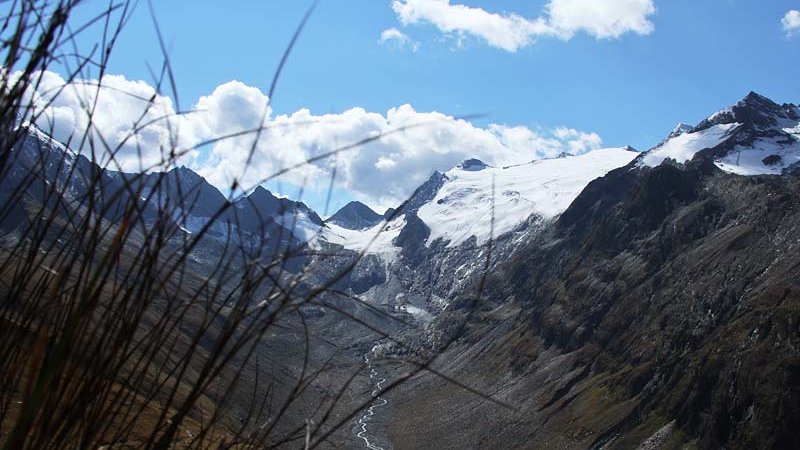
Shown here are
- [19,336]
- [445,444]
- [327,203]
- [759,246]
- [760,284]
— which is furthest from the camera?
[445,444]

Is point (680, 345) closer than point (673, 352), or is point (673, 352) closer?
point (673, 352)

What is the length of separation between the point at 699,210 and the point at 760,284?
5248 cm

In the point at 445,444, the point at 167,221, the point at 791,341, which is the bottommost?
the point at 445,444

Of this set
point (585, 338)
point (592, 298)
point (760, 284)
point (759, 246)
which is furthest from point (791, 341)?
point (592, 298)

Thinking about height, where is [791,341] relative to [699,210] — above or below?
below

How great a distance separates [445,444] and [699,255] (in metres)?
66.8

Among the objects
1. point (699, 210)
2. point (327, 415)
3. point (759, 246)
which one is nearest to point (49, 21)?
point (327, 415)

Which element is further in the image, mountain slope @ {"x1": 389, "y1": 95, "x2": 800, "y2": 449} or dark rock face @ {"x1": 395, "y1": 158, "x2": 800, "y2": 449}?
mountain slope @ {"x1": 389, "y1": 95, "x2": 800, "y2": 449}

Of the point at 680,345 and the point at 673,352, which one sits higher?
the point at 680,345

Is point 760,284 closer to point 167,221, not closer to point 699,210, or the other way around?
point 699,210

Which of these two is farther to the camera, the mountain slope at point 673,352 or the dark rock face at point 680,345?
the mountain slope at point 673,352

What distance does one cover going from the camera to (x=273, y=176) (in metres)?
2.59

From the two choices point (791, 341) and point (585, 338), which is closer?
point (791, 341)

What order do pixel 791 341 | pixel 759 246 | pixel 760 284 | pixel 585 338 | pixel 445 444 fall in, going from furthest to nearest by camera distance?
1. pixel 585 338
2. pixel 445 444
3. pixel 759 246
4. pixel 760 284
5. pixel 791 341
